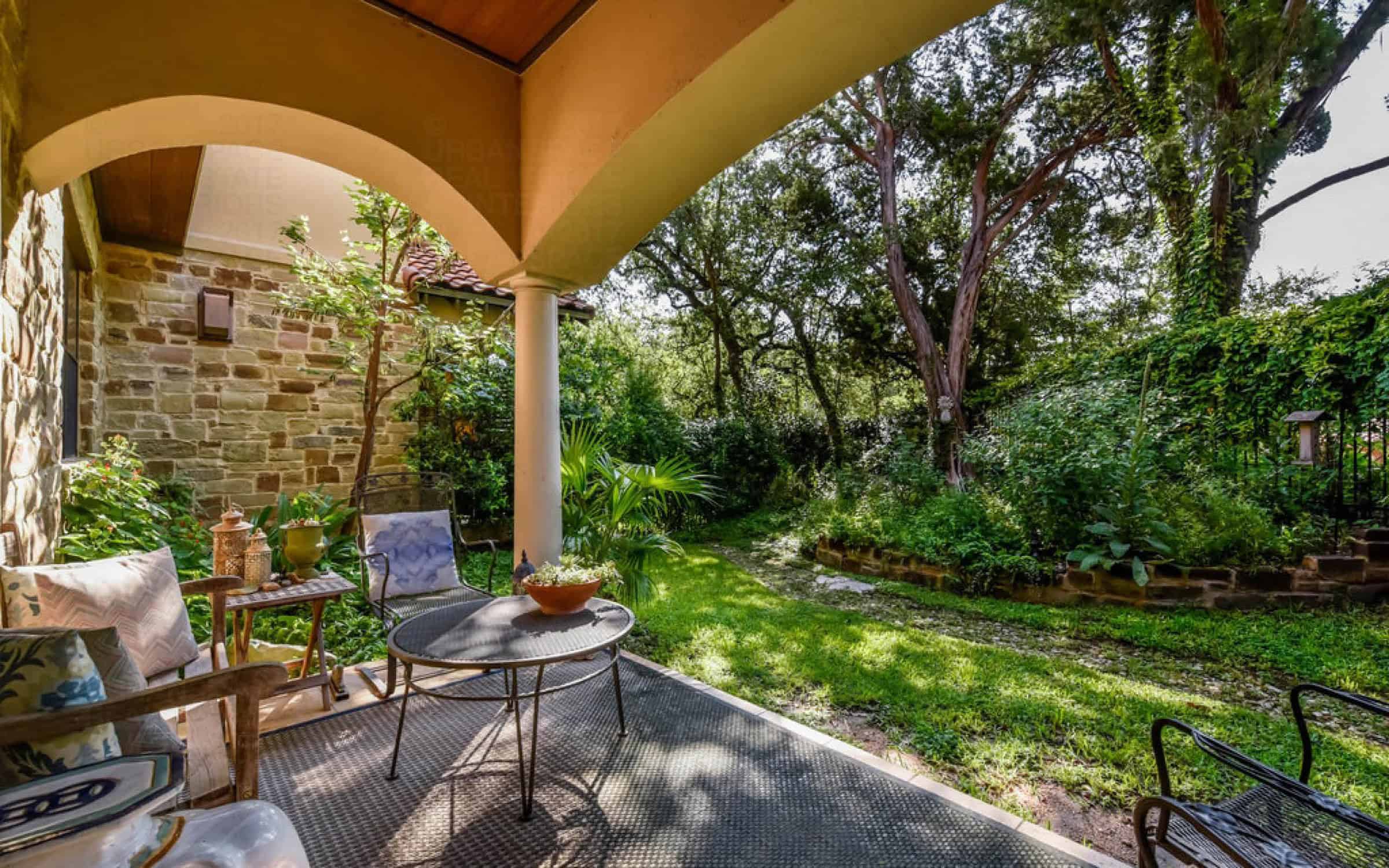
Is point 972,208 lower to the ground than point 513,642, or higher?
higher

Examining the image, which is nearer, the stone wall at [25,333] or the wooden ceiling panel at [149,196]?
the stone wall at [25,333]

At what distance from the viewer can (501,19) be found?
2795mm

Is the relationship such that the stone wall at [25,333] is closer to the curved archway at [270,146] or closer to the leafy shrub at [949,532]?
the curved archway at [270,146]

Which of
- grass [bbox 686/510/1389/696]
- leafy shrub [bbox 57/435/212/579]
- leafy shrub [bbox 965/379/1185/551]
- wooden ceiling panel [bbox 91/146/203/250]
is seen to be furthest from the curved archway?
leafy shrub [bbox 965/379/1185/551]

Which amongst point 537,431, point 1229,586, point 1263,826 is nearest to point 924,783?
point 1263,826

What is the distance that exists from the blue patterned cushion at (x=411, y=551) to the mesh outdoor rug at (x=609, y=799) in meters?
0.69

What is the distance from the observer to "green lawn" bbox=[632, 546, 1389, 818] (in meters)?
2.13

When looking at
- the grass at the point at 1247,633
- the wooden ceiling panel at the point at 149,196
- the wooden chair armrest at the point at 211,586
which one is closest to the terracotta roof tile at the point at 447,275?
the wooden ceiling panel at the point at 149,196

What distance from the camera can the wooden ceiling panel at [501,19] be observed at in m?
2.69

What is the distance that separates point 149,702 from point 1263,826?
2.18 m

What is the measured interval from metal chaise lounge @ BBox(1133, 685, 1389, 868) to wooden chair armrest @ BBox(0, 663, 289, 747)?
5.70ft

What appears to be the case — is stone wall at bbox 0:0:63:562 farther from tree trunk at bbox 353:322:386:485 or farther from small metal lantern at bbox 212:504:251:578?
tree trunk at bbox 353:322:386:485

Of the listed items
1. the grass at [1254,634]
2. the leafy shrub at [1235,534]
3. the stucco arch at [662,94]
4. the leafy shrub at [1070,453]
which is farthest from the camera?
the leafy shrub at [1070,453]

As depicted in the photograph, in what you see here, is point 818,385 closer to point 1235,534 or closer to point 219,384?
point 1235,534
